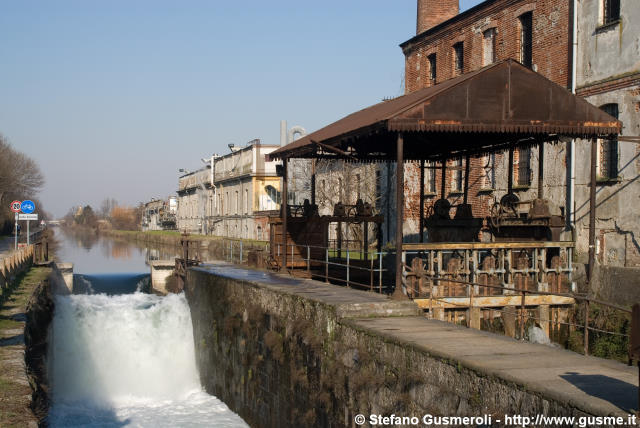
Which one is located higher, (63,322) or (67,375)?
(63,322)

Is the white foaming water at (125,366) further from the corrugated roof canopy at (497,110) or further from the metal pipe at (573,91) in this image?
the metal pipe at (573,91)

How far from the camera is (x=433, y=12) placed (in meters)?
29.3

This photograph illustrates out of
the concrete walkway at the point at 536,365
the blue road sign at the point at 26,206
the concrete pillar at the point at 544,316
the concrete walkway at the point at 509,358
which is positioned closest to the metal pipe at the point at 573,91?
the concrete pillar at the point at 544,316

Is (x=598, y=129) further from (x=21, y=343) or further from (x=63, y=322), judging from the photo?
(x=63, y=322)

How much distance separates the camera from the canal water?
16891 mm

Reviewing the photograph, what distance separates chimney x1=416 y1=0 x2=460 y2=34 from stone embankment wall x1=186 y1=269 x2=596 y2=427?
53.6ft

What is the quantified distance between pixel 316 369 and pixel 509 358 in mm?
4212

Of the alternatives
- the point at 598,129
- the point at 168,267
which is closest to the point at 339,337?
the point at 598,129

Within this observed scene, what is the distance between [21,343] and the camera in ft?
38.5

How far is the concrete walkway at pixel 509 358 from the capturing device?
5652mm

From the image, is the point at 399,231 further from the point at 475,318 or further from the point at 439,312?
the point at 475,318

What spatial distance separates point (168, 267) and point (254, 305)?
20.6 m

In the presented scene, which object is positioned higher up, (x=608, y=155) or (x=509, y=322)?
(x=608, y=155)

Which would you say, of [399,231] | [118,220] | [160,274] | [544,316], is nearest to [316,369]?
[399,231]
